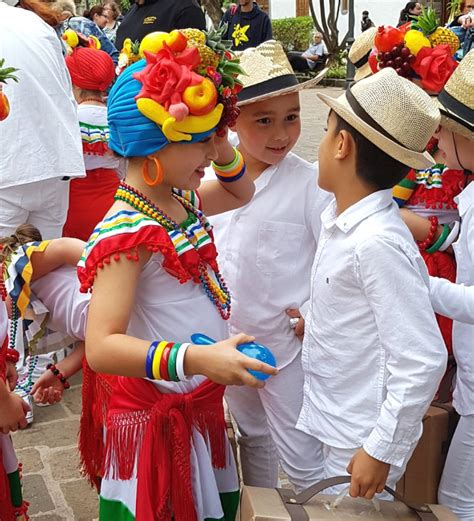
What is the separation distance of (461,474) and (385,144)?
1.29 m

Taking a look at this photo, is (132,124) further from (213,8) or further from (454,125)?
(213,8)

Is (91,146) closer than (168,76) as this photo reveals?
No

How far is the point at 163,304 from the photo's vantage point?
7.23 ft

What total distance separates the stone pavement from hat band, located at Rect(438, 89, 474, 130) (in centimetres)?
217

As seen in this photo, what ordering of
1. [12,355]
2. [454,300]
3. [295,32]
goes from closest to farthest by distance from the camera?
[454,300] < [12,355] < [295,32]

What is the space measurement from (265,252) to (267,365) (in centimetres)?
91

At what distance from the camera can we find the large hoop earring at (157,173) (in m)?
2.10

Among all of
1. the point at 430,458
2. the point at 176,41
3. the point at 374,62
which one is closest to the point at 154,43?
the point at 176,41

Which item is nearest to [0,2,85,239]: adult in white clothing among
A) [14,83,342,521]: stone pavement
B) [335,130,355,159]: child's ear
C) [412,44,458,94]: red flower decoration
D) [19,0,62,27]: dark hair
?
[19,0,62,27]: dark hair

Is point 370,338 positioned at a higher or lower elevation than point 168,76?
lower

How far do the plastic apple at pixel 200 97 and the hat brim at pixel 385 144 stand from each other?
0.37 metres

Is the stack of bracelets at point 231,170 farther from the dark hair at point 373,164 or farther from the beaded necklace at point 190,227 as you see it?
the dark hair at point 373,164

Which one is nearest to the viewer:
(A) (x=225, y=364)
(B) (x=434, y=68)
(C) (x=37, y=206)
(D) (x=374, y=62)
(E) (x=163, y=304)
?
(A) (x=225, y=364)

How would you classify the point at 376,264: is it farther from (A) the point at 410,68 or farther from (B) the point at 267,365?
(A) the point at 410,68
